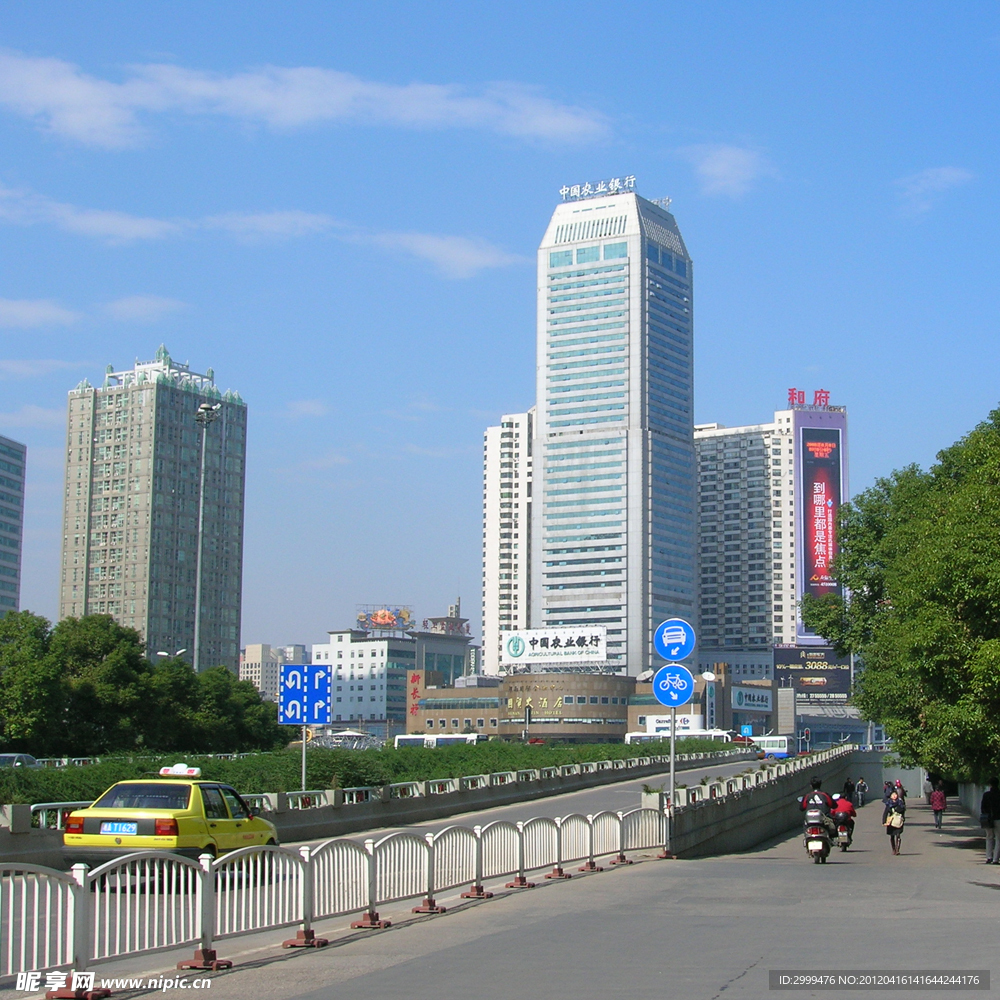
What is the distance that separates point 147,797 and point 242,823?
1.51m

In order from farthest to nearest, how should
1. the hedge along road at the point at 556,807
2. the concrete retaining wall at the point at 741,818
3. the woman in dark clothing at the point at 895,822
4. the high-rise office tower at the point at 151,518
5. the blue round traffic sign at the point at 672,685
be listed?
the high-rise office tower at the point at 151,518
the woman in dark clothing at the point at 895,822
the hedge along road at the point at 556,807
the concrete retaining wall at the point at 741,818
the blue round traffic sign at the point at 672,685

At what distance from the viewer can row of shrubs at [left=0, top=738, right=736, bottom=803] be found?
2575 centimetres

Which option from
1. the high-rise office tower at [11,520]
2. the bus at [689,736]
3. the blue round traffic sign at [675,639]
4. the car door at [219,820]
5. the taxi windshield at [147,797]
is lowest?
the bus at [689,736]

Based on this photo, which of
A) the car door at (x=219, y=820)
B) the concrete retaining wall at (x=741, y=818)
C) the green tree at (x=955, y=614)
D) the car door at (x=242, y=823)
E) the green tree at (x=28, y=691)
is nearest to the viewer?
the car door at (x=219, y=820)

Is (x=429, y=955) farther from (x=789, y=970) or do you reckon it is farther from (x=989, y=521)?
(x=989, y=521)

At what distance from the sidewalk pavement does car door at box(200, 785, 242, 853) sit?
3457 mm

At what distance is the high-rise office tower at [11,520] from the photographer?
184 meters

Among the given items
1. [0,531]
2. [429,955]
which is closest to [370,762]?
[429,955]

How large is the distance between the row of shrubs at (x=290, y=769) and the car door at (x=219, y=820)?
7.65 m

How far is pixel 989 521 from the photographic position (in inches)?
966

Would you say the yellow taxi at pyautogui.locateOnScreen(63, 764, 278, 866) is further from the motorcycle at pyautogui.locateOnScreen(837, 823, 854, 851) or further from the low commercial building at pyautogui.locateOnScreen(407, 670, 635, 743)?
the low commercial building at pyautogui.locateOnScreen(407, 670, 635, 743)

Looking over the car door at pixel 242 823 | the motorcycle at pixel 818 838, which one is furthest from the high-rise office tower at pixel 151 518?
the car door at pixel 242 823

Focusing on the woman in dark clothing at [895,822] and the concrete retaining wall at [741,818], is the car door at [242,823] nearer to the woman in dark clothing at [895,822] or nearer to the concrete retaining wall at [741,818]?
the concrete retaining wall at [741,818]

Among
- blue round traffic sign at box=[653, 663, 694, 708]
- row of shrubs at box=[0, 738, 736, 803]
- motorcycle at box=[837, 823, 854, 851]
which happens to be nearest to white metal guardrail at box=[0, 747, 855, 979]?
blue round traffic sign at box=[653, 663, 694, 708]
